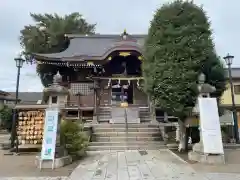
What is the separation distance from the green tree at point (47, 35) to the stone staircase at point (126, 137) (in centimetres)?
1347

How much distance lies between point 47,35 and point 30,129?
58.2 ft

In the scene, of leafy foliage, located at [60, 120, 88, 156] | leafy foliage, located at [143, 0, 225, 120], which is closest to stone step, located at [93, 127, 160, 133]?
leafy foliage, located at [143, 0, 225, 120]

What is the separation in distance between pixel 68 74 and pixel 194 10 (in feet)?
36.6

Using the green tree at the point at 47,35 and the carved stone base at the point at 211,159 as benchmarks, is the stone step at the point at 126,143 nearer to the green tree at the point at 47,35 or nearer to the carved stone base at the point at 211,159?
the carved stone base at the point at 211,159

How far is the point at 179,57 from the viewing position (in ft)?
25.3

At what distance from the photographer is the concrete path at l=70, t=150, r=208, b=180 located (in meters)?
5.37

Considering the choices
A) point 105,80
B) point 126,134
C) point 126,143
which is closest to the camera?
point 126,143

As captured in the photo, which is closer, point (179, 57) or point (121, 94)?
point (179, 57)

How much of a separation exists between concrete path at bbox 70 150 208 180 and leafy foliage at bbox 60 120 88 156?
586mm

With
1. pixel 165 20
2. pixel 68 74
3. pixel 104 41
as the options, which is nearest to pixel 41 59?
pixel 68 74

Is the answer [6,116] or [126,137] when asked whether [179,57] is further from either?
[6,116]

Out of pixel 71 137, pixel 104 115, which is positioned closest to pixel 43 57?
pixel 104 115

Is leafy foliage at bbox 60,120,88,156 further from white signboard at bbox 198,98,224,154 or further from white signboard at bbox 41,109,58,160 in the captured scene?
white signboard at bbox 198,98,224,154

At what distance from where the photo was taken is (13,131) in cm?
1013
